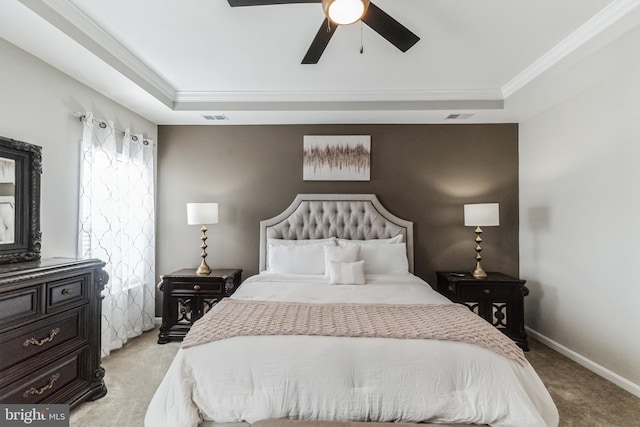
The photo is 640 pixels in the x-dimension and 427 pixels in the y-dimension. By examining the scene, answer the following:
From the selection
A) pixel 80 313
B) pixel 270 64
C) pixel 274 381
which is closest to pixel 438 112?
pixel 270 64

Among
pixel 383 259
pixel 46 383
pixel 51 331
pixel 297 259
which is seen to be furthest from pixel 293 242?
pixel 46 383

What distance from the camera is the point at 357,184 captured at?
3936mm

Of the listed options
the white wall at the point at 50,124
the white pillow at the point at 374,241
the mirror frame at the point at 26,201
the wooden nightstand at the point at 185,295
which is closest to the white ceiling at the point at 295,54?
the white wall at the point at 50,124

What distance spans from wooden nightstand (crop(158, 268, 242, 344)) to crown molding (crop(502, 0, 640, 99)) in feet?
11.8

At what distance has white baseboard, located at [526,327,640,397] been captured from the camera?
2441 millimetres

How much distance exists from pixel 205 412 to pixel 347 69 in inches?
112

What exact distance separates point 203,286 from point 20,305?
64.5 inches

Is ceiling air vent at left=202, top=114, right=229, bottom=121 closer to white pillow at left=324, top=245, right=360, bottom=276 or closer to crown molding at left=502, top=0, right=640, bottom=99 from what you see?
white pillow at left=324, top=245, right=360, bottom=276

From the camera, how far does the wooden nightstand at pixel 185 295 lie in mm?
3340

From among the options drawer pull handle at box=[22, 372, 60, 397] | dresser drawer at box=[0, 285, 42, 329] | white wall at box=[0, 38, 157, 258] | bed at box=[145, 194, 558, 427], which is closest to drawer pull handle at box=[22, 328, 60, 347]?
dresser drawer at box=[0, 285, 42, 329]

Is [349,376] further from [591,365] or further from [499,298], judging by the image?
[591,365]

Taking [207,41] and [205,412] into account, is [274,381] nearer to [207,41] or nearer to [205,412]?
[205,412]

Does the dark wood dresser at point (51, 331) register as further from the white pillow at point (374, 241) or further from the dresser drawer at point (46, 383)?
the white pillow at point (374, 241)

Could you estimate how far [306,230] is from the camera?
12.5 ft
